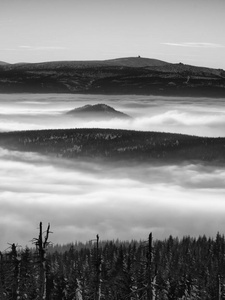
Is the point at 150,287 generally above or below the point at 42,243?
below

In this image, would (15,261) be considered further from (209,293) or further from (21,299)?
(209,293)

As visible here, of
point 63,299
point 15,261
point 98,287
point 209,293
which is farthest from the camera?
point 209,293

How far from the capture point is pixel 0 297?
113438 mm

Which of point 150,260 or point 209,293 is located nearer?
point 150,260

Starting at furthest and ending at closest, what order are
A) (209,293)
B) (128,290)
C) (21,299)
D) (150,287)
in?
(209,293) < (128,290) < (21,299) < (150,287)

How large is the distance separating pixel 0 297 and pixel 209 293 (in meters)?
97.0

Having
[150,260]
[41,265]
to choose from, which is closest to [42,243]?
[41,265]

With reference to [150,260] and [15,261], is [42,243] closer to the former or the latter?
[150,260]

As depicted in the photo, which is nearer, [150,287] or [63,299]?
[150,287]

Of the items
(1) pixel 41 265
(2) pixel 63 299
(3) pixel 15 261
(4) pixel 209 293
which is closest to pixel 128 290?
(2) pixel 63 299

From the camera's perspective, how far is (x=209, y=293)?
Result: 192 meters

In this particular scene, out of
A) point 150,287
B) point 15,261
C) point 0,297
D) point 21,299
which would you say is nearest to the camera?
point 150,287

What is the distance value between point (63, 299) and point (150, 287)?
119 meters

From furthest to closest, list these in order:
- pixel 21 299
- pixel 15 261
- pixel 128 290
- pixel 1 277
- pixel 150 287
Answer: pixel 128 290 < pixel 21 299 < pixel 1 277 < pixel 15 261 < pixel 150 287
